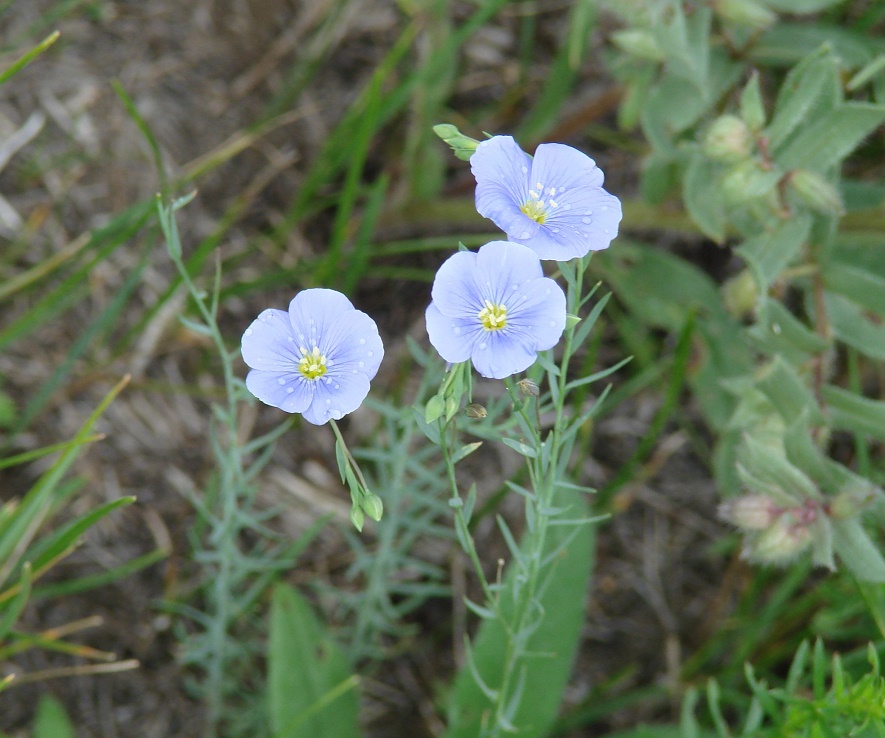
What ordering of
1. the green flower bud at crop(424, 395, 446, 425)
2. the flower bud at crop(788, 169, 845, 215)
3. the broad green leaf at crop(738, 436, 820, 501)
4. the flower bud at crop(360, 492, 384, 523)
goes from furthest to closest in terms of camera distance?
the flower bud at crop(788, 169, 845, 215)
the broad green leaf at crop(738, 436, 820, 501)
the flower bud at crop(360, 492, 384, 523)
the green flower bud at crop(424, 395, 446, 425)

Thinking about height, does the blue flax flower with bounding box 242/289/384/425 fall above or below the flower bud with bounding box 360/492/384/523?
above

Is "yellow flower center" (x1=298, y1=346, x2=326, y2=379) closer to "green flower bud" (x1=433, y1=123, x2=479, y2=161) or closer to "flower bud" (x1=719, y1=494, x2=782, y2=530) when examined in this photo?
"green flower bud" (x1=433, y1=123, x2=479, y2=161)

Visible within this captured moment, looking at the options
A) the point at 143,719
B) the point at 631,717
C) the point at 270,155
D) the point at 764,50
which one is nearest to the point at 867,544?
the point at 631,717

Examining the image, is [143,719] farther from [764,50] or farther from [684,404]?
[764,50]

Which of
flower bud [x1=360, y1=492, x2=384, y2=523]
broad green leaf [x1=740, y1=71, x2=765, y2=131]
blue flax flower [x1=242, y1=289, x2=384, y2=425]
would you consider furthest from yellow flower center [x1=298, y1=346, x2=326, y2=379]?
broad green leaf [x1=740, y1=71, x2=765, y2=131]

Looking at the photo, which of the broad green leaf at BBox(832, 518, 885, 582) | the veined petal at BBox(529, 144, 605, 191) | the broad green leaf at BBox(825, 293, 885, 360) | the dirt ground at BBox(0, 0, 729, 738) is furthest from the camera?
the dirt ground at BBox(0, 0, 729, 738)

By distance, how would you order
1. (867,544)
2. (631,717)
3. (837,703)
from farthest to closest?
(631,717) < (867,544) < (837,703)

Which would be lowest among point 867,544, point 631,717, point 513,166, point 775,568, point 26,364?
point 631,717
